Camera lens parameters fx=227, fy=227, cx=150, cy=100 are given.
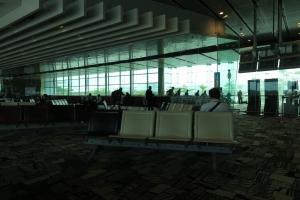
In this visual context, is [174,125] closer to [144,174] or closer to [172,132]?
[172,132]

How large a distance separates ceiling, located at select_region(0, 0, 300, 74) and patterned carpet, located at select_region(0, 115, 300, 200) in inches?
202

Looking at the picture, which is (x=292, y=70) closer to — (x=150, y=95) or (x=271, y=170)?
(x=150, y=95)

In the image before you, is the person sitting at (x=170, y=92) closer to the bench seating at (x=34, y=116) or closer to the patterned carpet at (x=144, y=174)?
the bench seating at (x=34, y=116)

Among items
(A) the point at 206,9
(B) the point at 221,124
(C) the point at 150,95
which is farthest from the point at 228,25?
(B) the point at 221,124

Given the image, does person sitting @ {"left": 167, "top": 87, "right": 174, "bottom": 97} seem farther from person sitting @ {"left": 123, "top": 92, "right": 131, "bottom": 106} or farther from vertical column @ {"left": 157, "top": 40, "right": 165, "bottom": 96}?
person sitting @ {"left": 123, "top": 92, "right": 131, "bottom": 106}

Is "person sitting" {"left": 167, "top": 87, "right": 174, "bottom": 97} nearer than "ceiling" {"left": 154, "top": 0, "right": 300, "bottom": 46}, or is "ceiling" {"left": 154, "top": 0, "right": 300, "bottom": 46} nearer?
"ceiling" {"left": 154, "top": 0, "right": 300, "bottom": 46}

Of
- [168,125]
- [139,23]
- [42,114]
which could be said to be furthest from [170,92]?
[168,125]

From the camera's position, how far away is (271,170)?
3.66 metres

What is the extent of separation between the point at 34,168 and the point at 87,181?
1.14 metres

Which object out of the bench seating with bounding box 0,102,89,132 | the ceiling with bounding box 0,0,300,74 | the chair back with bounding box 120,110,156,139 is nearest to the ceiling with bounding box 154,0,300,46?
the ceiling with bounding box 0,0,300,74

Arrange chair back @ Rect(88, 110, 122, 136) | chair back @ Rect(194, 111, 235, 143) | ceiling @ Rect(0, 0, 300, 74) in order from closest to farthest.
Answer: chair back @ Rect(194, 111, 235, 143) → chair back @ Rect(88, 110, 122, 136) → ceiling @ Rect(0, 0, 300, 74)

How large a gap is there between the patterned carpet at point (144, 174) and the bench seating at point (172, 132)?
0.36 meters

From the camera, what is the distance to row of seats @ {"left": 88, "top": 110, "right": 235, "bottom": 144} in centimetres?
393

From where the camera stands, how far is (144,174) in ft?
11.3
